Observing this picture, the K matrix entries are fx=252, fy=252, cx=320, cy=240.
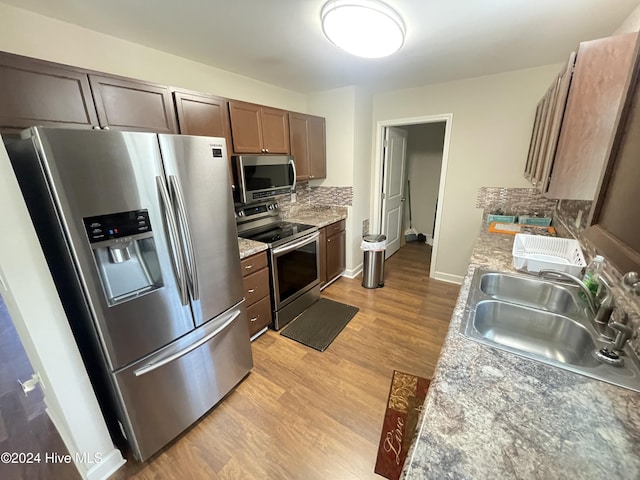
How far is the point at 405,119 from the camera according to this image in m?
3.18

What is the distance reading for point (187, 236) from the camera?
136cm

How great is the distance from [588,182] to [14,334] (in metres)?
4.49

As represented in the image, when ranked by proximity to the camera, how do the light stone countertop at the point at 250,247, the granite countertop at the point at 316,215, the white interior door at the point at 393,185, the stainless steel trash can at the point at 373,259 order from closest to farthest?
the light stone countertop at the point at 250,247 < the granite countertop at the point at 316,215 < the stainless steel trash can at the point at 373,259 < the white interior door at the point at 393,185

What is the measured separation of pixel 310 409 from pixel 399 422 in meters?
0.57

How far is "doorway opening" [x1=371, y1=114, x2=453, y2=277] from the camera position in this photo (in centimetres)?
330

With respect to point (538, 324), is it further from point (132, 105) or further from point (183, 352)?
point (132, 105)

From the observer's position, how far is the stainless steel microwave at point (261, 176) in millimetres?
2203

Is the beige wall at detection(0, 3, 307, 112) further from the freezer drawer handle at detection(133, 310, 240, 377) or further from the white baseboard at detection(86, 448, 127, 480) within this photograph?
the white baseboard at detection(86, 448, 127, 480)

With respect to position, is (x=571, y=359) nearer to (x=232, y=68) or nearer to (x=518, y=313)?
(x=518, y=313)

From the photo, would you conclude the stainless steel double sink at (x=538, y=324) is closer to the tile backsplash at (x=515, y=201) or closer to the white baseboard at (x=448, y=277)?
the tile backsplash at (x=515, y=201)

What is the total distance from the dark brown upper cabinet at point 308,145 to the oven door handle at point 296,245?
2.38 ft

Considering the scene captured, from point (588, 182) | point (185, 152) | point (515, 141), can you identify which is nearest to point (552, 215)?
point (515, 141)

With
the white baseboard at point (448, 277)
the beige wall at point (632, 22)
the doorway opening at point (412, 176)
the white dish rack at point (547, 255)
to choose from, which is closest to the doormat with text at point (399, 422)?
the white dish rack at point (547, 255)

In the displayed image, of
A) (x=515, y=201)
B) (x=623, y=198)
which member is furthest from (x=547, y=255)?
(x=515, y=201)
